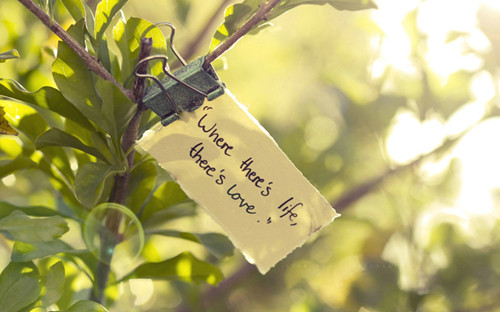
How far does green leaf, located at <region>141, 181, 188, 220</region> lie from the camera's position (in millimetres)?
534

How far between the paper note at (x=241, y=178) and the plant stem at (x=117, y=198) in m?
0.03

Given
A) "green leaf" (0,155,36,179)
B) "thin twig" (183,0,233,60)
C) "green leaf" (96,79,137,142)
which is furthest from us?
"thin twig" (183,0,233,60)

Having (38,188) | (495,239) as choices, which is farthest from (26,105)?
(495,239)

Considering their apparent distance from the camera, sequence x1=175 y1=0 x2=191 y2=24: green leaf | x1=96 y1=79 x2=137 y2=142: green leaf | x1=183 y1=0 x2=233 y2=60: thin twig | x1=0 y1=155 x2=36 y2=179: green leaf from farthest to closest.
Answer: x1=183 y1=0 x2=233 y2=60: thin twig < x1=175 y1=0 x2=191 y2=24: green leaf < x1=0 y1=155 x2=36 y2=179: green leaf < x1=96 y1=79 x2=137 y2=142: green leaf

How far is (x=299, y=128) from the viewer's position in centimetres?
91

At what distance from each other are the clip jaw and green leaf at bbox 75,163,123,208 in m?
0.07

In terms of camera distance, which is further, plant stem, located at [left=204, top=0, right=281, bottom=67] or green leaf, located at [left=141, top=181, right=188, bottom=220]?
green leaf, located at [left=141, top=181, right=188, bottom=220]

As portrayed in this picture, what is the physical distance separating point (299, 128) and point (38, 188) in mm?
468

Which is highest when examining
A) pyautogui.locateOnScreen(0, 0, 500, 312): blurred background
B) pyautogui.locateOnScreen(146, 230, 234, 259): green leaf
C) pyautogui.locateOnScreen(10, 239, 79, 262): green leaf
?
pyautogui.locateOnScreen(10, 239, 79, 262): green leaf

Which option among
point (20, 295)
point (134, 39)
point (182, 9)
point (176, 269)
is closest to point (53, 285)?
point (20, 295)

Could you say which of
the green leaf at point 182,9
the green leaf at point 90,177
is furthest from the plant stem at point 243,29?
the green leaf at point 182,9

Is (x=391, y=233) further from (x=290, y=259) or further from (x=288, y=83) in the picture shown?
(x=288, y=83)

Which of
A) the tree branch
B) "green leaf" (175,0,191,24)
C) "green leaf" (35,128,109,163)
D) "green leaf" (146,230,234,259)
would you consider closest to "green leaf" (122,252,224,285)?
"green leaf" (146,230,234,259)

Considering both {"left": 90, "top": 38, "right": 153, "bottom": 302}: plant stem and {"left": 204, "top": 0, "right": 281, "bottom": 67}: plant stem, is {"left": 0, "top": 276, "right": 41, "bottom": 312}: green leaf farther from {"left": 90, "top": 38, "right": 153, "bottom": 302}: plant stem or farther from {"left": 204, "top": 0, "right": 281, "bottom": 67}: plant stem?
{"left": 204, "top": 0, "right": 281, "bottom": 67}: plant stem
